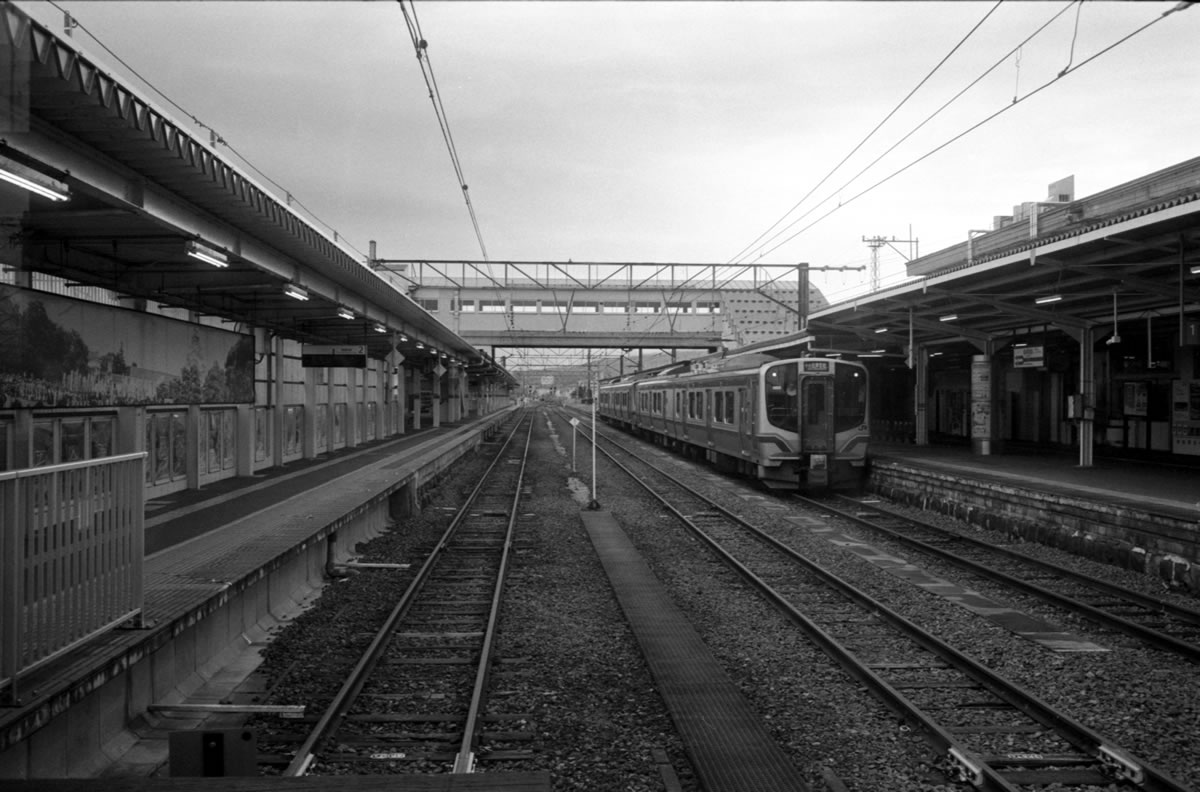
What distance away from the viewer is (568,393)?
461 ft

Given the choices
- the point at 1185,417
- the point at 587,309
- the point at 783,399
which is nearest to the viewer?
the point at 783,399

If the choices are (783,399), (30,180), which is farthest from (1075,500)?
(30,180)

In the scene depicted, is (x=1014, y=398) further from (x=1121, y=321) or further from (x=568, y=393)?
(x=568, y=393)

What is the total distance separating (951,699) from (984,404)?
52.0 ft

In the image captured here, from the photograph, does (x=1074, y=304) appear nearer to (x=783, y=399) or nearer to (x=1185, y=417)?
(x=1185, y=417)

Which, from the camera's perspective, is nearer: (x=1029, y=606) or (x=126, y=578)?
(x=126, y=578)

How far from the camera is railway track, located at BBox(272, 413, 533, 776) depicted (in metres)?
4.67

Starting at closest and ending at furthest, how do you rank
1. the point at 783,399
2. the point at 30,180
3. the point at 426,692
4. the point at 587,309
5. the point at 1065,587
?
the point at 30,180 < the point at 426,692 < the point at 1065,587 < the point at 783,399 < the point at 587,309

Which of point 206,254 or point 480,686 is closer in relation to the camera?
point 480,686

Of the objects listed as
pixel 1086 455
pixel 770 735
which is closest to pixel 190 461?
pixel 770 735

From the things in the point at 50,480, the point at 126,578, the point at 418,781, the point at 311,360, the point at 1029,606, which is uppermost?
the point at 311,360

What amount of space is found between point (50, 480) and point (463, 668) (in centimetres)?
321

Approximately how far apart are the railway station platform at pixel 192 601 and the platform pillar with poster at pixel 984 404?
1347cm

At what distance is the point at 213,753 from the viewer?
319 cm
